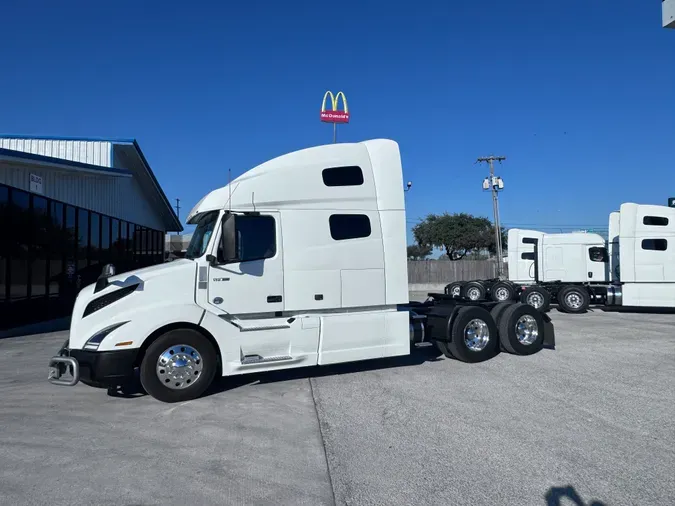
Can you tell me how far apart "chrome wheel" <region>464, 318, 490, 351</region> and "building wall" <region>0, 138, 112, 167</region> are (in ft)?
47.8

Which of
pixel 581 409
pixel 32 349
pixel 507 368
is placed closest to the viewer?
pixel 581 409

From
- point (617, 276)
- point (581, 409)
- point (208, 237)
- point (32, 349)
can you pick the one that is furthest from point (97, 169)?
point (617, 276)

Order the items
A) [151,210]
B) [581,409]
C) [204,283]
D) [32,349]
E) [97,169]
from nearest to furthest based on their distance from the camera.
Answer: [581,409]
[204,283]
[32,349]
[97,169]
[151,210]

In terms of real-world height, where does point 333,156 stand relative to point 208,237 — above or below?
above

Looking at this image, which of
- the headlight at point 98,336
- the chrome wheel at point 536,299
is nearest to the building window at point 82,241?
the headlight at point 98,336

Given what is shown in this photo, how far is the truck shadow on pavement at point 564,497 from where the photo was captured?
3648 millimetres

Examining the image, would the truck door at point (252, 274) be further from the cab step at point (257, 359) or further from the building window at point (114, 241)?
the building window at point (114, 241)

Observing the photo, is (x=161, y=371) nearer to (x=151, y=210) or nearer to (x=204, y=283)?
(x=204, y=283)

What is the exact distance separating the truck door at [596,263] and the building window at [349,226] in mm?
15102

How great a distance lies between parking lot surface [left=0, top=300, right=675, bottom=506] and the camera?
154 inches

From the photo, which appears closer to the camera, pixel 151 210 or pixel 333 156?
pixel 333 156

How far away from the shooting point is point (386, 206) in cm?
767

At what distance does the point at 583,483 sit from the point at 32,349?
34.7 ft

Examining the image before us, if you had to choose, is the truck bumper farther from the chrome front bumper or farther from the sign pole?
the sign pole
